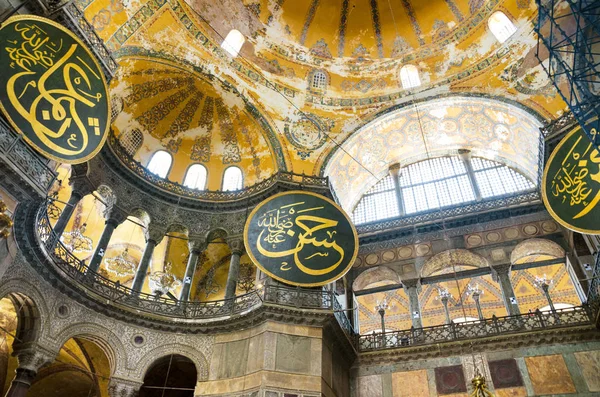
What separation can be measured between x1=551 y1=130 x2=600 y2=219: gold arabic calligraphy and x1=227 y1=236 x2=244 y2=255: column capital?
7.64 m

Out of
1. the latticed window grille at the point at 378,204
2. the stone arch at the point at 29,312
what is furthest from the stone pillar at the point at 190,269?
the latticed window grille at the point at 378,204

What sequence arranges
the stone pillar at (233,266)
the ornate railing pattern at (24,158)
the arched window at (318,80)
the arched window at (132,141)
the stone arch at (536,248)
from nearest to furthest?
the ornate railing pattern at (24,158) → the stone pillar at (233,266) → the stone arch at (536,248) → the arched window at (132,141) → the arched window at (318,80)

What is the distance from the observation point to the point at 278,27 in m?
14.4

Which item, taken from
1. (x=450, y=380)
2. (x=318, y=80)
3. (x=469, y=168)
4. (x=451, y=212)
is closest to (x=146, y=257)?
(x=318, y=80)

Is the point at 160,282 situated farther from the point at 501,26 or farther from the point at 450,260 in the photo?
the point at 501,26

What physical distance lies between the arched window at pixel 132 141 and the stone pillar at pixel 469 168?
10204 mm

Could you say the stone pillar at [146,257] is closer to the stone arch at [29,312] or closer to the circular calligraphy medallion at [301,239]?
the stone arch at [29,312]

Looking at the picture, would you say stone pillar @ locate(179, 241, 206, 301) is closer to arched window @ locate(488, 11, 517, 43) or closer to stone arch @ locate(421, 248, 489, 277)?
stone arch @ locate(421, 248, 489, 277)

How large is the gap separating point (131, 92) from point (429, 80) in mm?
8979

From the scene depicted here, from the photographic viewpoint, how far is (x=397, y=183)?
1482 centimetres

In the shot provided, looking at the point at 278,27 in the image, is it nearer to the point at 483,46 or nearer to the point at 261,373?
the point at 483,46

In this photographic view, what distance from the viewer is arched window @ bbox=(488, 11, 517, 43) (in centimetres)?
1262

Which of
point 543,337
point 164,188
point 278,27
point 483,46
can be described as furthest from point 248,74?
point 543,337

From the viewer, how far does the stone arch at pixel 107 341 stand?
29.5 ft
